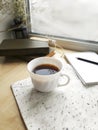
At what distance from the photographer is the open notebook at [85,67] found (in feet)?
2.30

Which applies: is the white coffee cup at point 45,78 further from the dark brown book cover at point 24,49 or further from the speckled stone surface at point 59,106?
the dark brown book cover at point 24,49

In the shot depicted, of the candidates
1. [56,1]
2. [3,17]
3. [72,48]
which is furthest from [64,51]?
[3,17]

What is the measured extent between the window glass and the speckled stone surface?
1.12ft

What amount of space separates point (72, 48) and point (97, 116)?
0.49 metres

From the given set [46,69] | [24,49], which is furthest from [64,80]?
[24,49]

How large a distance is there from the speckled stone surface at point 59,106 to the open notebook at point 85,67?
0.08 feet

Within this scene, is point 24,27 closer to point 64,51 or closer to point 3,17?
point 3,17

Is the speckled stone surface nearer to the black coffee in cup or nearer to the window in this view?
the black coffee in cup

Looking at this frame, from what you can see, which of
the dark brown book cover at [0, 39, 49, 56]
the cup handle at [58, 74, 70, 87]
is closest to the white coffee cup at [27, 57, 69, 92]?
the cup handle at [58, 74, 70, 87]

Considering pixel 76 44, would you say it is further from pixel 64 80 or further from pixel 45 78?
pixel 45 78

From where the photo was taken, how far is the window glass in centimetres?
91

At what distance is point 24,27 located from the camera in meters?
1.01

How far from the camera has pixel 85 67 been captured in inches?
30.6

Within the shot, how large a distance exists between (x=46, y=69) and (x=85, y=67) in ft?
0.65
